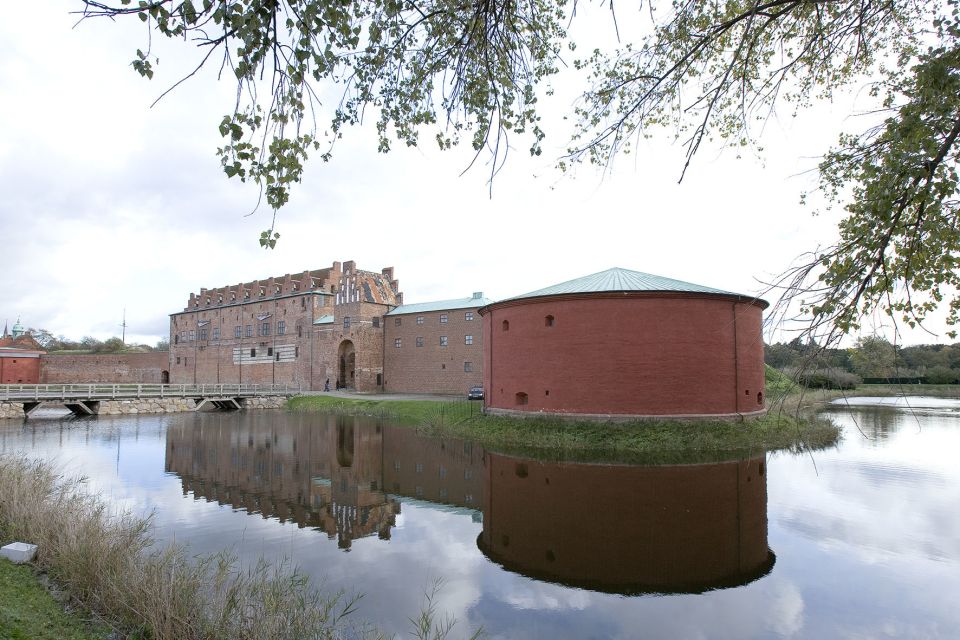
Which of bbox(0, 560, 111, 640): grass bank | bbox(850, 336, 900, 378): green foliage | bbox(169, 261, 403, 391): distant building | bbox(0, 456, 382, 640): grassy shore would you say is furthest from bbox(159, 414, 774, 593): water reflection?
bbox(169, 261, 403, 391): distant building

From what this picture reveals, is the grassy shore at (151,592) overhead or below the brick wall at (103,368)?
below

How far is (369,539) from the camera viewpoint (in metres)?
8.08

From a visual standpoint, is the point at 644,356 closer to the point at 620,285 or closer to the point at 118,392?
the point at 620,285

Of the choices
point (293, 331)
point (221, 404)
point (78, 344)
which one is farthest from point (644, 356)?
point (78, 344)

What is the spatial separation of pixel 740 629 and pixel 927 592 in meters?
2.53

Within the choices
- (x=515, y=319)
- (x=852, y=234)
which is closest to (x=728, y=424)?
(x=515, y=319)

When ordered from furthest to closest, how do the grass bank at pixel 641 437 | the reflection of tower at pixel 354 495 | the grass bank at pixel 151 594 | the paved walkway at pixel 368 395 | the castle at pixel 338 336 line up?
the castle at pixel 338 336 → the paved walkway at pixel 368 395 → the grass bank at pixel 641 437 → the reflection of tower at pixel 354 495 → the grass bank at pixel 151 594

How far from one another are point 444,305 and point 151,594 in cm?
2901

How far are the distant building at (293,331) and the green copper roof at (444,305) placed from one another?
158cm

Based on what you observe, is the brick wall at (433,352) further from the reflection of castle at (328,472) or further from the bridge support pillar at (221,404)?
the reflection of castle at (328,472)

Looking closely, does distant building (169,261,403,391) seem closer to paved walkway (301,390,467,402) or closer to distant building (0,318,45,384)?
paved walkway (301,390,467,402)

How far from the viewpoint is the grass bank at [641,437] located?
1406 centimetres

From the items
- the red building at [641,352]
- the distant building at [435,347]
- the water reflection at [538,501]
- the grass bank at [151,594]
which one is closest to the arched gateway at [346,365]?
the distant building at [435,347]

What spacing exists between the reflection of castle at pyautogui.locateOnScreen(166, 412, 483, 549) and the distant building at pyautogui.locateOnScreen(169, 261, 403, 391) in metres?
14.7
